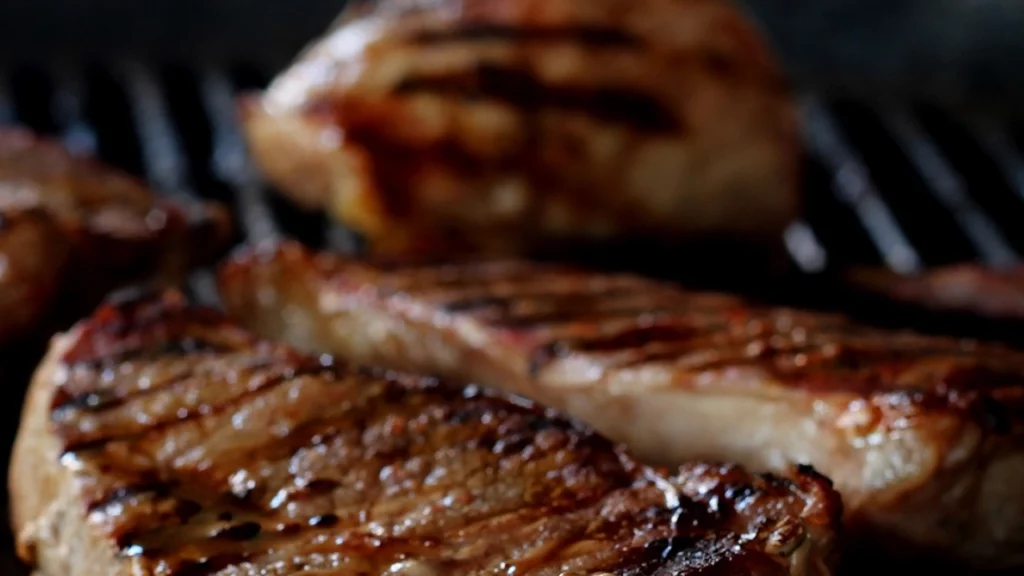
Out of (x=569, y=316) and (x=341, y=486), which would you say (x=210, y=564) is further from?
(x=569, y=316)

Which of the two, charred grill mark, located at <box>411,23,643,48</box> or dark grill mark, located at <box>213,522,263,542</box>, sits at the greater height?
charred grill mark, located at <box>411,23,643,48</box>

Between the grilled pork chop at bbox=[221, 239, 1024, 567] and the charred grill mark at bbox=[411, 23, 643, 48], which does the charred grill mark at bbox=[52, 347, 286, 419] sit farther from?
the charred grill mark at bbox=[411, 23, 643, 48]

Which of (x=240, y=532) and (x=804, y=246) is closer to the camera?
(x=240, y=532)

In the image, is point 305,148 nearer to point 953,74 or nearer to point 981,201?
point 981,201

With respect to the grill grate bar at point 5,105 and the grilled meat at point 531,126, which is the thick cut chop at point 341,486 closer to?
the grilled meat at point 531,126

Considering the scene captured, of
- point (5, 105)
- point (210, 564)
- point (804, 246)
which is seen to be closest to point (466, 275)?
point (210, 564)

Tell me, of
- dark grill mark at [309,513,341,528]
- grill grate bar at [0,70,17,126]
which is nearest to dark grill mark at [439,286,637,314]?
dark grill mark at [309,513,341,528]

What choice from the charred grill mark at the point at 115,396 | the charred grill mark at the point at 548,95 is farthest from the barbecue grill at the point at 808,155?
the charred grill mark at the point at 115,396
